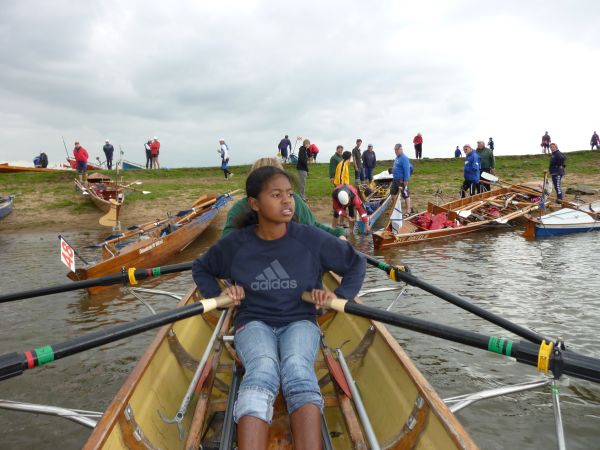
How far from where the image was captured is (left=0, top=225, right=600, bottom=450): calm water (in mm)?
4051

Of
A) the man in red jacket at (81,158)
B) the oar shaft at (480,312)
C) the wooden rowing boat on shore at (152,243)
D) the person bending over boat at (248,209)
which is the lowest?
the wooden rowing boat on shore at (152,243)

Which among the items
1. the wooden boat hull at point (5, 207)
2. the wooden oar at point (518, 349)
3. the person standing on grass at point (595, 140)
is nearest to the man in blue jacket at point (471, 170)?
the wooden oar at point (518, 349)

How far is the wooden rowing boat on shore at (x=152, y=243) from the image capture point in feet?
25.6

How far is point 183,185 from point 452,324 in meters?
17.4

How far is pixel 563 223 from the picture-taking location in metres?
12.6

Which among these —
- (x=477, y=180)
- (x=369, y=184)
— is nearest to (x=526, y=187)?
(x=477, y=180)

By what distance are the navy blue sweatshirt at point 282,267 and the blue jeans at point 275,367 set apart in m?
0.11

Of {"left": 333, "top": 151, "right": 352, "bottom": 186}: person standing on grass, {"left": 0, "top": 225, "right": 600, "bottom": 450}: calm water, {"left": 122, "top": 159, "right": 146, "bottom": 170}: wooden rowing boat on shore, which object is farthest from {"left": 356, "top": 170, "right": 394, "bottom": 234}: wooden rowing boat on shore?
{"left": 122, "top": 159, "right": 146, "bottom": 170}: wooden rowing boat on shore

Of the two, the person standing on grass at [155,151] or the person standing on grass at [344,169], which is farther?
the person standing on grass at [155,151]

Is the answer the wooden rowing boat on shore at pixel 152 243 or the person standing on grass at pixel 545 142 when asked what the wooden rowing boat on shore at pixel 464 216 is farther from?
the person standing on grass at pixel 545 142

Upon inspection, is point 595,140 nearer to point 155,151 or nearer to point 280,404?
point 155,151

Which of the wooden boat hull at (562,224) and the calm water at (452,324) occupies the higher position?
the wooden boat hull at (562,224)

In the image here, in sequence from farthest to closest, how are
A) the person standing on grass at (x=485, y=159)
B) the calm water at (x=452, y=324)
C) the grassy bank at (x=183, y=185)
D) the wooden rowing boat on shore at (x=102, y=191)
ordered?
1. the grassy bank at (x=183, y=185)
2. the person standing on grass at (x=485, y=159)
3. the wooden rowing boat on shore at (x=102, y=191)
4. the calm water at (x=452, y=324)

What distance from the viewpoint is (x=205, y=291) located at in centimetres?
336
